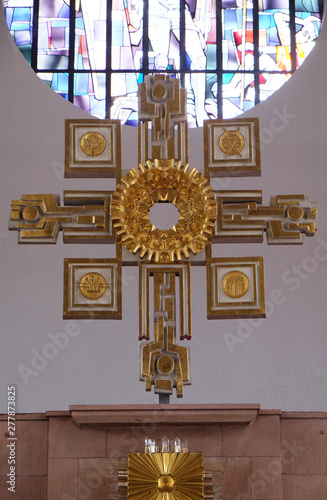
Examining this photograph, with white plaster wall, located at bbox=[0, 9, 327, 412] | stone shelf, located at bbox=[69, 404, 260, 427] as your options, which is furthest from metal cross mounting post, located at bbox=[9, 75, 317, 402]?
white plaster wall, located at bbox=[0, 9, 327, 412]

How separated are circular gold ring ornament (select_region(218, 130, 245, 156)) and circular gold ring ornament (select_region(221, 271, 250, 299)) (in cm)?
81

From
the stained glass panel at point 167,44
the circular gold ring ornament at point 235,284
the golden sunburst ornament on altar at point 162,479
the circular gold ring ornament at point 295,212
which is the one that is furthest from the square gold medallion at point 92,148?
the stained glass panel at point 167,44

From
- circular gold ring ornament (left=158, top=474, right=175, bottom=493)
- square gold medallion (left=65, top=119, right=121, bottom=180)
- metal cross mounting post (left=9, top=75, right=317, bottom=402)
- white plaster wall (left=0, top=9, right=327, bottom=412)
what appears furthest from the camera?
white plaster wall (left=0, top=9, right=327, bottom=412)

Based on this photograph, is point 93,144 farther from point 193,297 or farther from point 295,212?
point 193,297

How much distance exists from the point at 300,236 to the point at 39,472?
2.13 meters

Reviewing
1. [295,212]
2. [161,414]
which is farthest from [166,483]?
[295,212]

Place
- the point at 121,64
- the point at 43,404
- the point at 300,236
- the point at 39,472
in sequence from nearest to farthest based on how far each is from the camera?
1. the point at 39,472
2. the point at 300,236
3. the point at 43,404
4. the point at 121,64

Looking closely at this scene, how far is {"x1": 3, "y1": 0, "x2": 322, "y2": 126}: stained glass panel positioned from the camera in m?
9.70

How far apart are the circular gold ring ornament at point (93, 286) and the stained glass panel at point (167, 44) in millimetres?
4107

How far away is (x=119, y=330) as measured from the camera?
27.6 ft

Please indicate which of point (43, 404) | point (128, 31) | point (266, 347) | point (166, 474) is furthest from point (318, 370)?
point (128, 31)

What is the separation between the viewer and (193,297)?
28.1 feet

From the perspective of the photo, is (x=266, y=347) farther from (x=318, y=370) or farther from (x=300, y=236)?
(x=300, y=236)

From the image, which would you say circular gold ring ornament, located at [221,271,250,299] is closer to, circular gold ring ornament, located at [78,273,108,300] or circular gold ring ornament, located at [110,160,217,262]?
circular gold ring ornament, located at [110,160,217,262]
